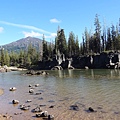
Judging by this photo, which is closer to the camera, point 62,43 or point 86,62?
point 86,62

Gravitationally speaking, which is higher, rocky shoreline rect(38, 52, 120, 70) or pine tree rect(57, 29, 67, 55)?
pine tree rect(57, 29, 67, 55)

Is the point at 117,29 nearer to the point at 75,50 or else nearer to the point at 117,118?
the point at 75,50

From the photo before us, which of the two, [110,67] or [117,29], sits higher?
[117,29]

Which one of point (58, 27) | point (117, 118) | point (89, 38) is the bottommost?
point (117, 118)

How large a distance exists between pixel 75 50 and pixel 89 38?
13.0m

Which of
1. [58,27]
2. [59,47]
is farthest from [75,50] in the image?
[58,27]

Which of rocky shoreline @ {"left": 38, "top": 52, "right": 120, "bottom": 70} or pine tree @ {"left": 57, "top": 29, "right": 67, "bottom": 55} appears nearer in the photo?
rocky shoreline @ {"left": 38, "top": 52, "right": 120, "bottom": 70}

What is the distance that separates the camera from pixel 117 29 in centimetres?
13275

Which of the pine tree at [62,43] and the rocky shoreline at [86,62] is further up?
the pine tree at [62,43]

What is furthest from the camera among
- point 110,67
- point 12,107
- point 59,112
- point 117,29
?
point 117,29

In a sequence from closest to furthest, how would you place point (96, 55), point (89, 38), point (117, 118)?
1. point (117, 118)
2. point (96, 55)
3. point (89, 38)

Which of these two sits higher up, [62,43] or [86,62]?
[62,43]

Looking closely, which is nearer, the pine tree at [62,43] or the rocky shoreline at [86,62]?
the rocky shoreline at [86,62]

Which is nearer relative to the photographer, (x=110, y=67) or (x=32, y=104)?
(x=32, y=104)
